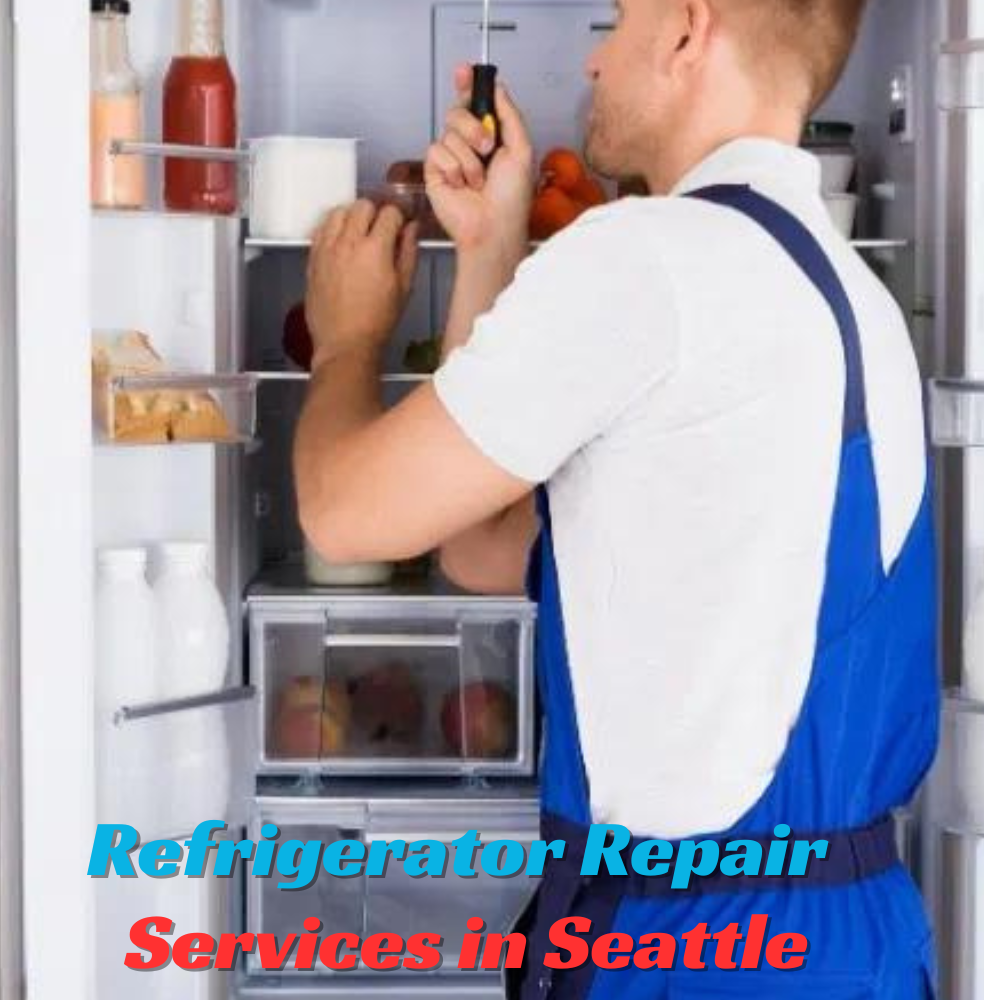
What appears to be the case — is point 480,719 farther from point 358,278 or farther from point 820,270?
point 820,270

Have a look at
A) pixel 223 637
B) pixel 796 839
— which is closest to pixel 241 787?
pixel 223 637

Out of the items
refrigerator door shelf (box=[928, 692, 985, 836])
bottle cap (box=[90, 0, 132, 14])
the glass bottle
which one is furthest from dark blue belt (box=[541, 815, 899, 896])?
bottle cap (box=[90, 0, 132, 14])

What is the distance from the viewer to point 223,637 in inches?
84.0

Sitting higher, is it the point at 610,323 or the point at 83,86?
the point at 83,86

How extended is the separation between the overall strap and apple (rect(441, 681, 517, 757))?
2.77 feet

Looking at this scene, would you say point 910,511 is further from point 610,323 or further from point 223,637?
point 223,637

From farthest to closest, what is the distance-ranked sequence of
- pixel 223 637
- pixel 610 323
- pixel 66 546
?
pixel 223 637
pixel 66 546
pixel 610 323

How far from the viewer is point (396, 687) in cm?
240

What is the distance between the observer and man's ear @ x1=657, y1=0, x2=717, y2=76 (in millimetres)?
1748

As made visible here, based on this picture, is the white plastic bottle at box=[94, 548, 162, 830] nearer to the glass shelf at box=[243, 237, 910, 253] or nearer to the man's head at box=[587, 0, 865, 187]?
the glass shelf at box=[243, 237, 910, 253]

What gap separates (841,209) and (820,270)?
2.40 ft

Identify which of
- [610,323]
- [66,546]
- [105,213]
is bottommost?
[66,546]

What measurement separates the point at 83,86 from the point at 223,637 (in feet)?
2.00

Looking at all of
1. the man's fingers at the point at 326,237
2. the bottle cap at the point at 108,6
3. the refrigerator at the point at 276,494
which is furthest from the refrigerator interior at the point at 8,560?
the man's fingers at the point at 326,237
